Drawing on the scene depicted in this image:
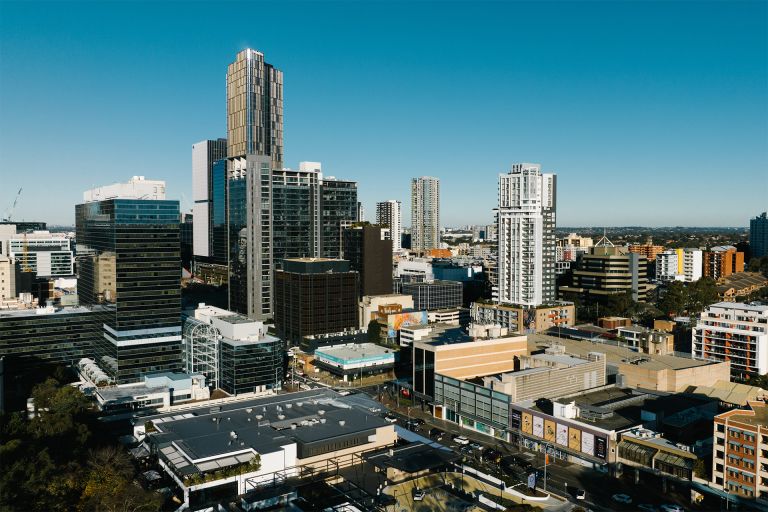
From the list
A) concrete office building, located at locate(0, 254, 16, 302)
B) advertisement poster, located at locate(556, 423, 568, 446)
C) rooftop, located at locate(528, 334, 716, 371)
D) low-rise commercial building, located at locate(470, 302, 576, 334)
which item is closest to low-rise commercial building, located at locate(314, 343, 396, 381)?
rooftop, located at locate(528, 334, 716, 371)

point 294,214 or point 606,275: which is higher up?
point 294,214

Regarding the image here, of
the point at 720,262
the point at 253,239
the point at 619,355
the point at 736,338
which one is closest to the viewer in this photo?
the point at 619,355

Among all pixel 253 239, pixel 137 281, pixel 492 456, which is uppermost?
pixel 253 239

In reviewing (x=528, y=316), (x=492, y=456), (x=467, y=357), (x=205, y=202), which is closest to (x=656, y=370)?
(x=467, y=357)

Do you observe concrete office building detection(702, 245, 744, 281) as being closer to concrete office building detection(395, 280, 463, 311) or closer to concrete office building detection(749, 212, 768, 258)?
concrete office building detection(749, 212, 768, 258)

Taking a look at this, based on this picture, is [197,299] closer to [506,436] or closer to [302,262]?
[302,262]

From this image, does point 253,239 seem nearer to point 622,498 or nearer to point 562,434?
point 562,434
